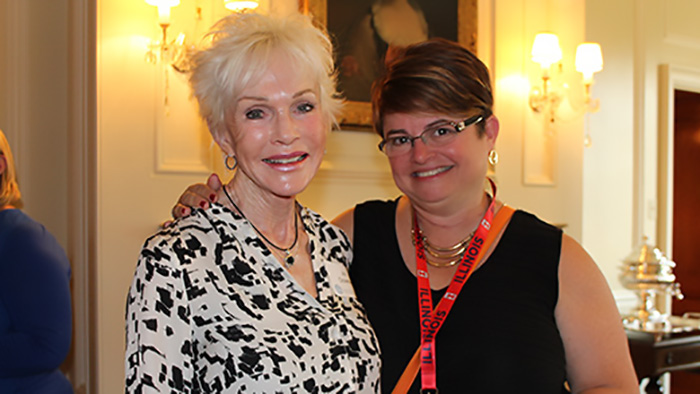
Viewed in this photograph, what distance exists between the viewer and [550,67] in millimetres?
4355

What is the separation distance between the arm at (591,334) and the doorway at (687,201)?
521cm

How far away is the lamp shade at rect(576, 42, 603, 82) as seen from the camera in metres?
4.21

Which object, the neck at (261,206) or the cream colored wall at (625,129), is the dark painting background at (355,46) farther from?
the cream colored wall at (625,129)

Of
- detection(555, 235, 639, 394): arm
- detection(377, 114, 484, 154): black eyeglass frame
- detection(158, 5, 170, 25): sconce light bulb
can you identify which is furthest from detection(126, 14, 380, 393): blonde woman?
detection(158, 5, 170, 25): sconce light bulb

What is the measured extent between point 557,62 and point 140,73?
273 centimetres

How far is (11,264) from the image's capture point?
215 centimetres

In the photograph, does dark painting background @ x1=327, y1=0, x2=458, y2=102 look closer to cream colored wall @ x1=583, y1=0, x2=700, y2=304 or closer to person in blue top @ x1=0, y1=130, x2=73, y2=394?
person in blue top @ x1=0, y1=130, x2=73, y2=394

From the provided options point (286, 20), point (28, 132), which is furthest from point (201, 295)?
point (28, 132)

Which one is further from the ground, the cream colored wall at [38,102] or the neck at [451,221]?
the cream colored wall at [38,102]

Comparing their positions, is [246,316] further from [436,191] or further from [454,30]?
[454,30]

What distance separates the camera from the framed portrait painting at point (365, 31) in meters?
3.35

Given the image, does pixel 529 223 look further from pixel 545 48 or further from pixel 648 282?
pixel 648 282

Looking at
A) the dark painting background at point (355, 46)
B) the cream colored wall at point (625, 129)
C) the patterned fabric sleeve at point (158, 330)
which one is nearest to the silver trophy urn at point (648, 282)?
the cream colored wall at point (625, 129)

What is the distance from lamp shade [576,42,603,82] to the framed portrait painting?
102cm
